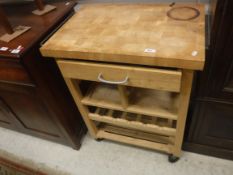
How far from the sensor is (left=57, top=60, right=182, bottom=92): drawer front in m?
0.69

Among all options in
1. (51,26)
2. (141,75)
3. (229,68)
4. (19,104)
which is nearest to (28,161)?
(19,104)

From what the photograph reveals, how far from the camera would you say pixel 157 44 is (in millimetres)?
684

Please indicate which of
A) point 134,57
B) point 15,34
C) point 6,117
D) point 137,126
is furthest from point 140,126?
point 6,117

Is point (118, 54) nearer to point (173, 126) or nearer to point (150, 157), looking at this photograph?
point (173, 126)

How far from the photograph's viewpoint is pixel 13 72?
866 millimetres

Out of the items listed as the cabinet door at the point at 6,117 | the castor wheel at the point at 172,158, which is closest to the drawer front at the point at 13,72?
the cabinet door at the point at 6,117

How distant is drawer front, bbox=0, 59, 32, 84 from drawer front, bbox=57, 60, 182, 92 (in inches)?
6.8

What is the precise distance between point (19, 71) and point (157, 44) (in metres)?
0.58

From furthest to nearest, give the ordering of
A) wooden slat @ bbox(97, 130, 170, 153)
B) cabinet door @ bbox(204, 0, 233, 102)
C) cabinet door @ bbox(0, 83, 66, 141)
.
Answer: wooden slat @ bbox(97, 130, 170, 153), cabinet door @ bbox(0, 83, 66, 141), cabinet door @ bbox(204, 0, 233, 102)

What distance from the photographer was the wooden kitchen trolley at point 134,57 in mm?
665

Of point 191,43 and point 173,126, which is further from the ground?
point 191,43

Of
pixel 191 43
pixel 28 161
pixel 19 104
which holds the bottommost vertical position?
pixel 28 161

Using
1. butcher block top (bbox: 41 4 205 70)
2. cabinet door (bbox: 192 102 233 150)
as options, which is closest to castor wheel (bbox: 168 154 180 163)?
cabinet door (bbox: 192 102 233 150)

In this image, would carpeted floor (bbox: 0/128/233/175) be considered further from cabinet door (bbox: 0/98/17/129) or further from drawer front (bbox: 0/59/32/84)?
drawer front (bbox: 0/59/32/84)
